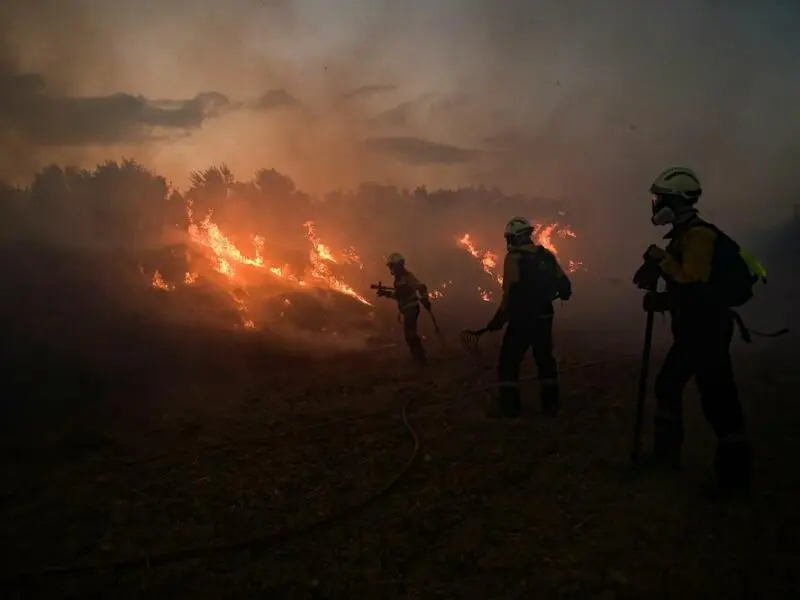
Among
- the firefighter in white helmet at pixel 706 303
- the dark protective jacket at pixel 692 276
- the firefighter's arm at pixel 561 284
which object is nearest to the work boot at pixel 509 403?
the firefighter's arm at pixel 561 284

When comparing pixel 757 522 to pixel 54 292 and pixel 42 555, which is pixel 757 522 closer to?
pixel 42 555

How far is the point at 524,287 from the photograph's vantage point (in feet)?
27.2

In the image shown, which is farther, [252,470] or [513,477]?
[252,470]

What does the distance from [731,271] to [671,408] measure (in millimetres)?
1537

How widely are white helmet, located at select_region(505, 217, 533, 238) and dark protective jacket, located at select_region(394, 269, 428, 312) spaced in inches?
227

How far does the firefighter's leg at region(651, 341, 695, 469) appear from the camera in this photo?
571cm

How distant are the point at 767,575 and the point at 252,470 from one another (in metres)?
5.46

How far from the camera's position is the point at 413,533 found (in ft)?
16.8

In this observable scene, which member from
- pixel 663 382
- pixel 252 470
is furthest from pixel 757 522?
pixel 252 470

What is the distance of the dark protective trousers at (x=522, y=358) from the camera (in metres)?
8.28

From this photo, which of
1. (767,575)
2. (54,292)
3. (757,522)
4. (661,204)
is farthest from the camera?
(54,292)

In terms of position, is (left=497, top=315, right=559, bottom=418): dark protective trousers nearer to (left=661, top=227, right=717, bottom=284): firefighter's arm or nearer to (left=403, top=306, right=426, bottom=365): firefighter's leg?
(left=661, top=227, right=717, bottom=284): firefighter's arm

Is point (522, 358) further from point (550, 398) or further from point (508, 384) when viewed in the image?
point (550, 398)

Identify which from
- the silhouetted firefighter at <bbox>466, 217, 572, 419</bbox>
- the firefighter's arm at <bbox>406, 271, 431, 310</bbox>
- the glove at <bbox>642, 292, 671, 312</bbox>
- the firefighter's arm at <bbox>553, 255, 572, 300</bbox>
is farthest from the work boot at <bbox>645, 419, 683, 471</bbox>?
the firefighter's arm at <bbox>406, 271, 431, 310</bbox>
